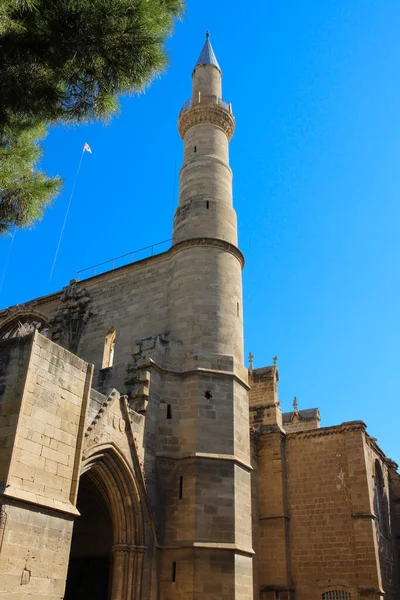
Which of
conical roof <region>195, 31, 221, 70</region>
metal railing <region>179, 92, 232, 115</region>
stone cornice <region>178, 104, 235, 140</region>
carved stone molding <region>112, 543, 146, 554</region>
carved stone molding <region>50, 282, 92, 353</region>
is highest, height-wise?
conical roof <region>195, 31, 221, 70</region>

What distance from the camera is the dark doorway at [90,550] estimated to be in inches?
487

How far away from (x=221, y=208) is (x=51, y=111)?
8.34 metres

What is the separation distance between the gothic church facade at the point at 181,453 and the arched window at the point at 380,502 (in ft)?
0.44

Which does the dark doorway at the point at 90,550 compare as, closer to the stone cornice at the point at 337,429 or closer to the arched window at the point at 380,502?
the stone cornice at the point at 337,429

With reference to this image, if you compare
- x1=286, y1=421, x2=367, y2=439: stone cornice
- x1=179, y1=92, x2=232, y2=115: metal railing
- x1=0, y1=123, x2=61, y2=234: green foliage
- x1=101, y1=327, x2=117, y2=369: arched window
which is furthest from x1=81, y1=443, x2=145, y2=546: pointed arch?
x1=179, y1=92, x2=232, y2=115: metal railing

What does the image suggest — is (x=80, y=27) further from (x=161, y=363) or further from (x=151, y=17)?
(x=161, y=363)

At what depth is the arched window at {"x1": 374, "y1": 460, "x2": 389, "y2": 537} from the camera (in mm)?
18781

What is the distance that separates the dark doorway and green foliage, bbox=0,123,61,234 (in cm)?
572

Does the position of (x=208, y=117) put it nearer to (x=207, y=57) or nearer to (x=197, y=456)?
(x=207, y=57)

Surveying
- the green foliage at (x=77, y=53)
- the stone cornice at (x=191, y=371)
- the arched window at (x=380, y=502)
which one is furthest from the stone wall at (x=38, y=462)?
the arched window at (x=380, y=502)

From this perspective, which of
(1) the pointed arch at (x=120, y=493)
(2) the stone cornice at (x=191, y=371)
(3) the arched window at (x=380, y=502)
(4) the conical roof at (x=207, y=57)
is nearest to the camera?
(1) the pointed arch at (x=120, y=493)

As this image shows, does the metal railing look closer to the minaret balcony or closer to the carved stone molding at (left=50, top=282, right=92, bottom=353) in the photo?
the minaret balcony

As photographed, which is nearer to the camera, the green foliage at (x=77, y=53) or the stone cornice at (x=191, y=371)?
the green foliage at (x=77, y=53)

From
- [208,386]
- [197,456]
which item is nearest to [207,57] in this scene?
[208,386]
